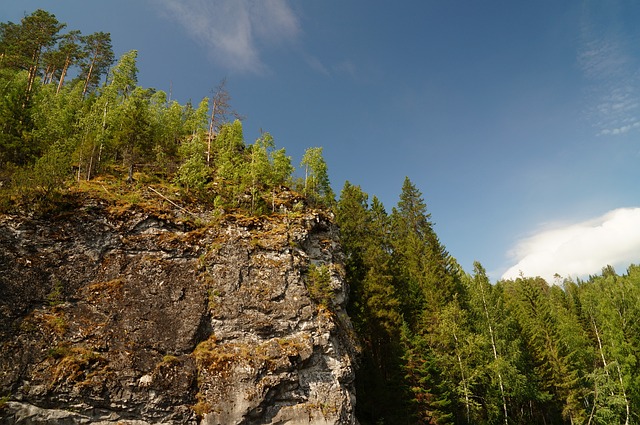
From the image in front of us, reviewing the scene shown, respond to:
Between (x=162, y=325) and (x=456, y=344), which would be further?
(x=456, y=344)

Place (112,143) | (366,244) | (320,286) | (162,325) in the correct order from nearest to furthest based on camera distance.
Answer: (162,325)
(320,286)
(112,143)
(366,244)

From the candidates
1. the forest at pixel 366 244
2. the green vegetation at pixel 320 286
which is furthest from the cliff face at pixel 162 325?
the forest at pixel 366 244

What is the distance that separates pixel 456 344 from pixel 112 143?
3384 centimetres

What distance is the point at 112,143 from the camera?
28734mm

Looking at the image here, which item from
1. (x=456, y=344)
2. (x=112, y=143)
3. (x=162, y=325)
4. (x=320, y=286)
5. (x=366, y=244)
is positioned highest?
(x=112, y=143)

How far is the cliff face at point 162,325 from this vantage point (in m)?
16.2

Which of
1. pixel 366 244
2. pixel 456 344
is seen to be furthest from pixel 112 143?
pixel 456 344

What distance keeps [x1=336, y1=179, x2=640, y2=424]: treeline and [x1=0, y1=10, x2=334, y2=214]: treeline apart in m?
10.7

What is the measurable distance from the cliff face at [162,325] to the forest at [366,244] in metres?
3.31

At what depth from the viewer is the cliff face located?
1617 centimetres

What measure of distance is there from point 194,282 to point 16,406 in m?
9.11

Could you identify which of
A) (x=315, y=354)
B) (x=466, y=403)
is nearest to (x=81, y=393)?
(x=315, y=354)

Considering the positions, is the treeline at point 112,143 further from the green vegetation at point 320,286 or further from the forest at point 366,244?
the green vegetation at point 320,286

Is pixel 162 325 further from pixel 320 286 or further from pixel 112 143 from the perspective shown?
pixel 112 143
